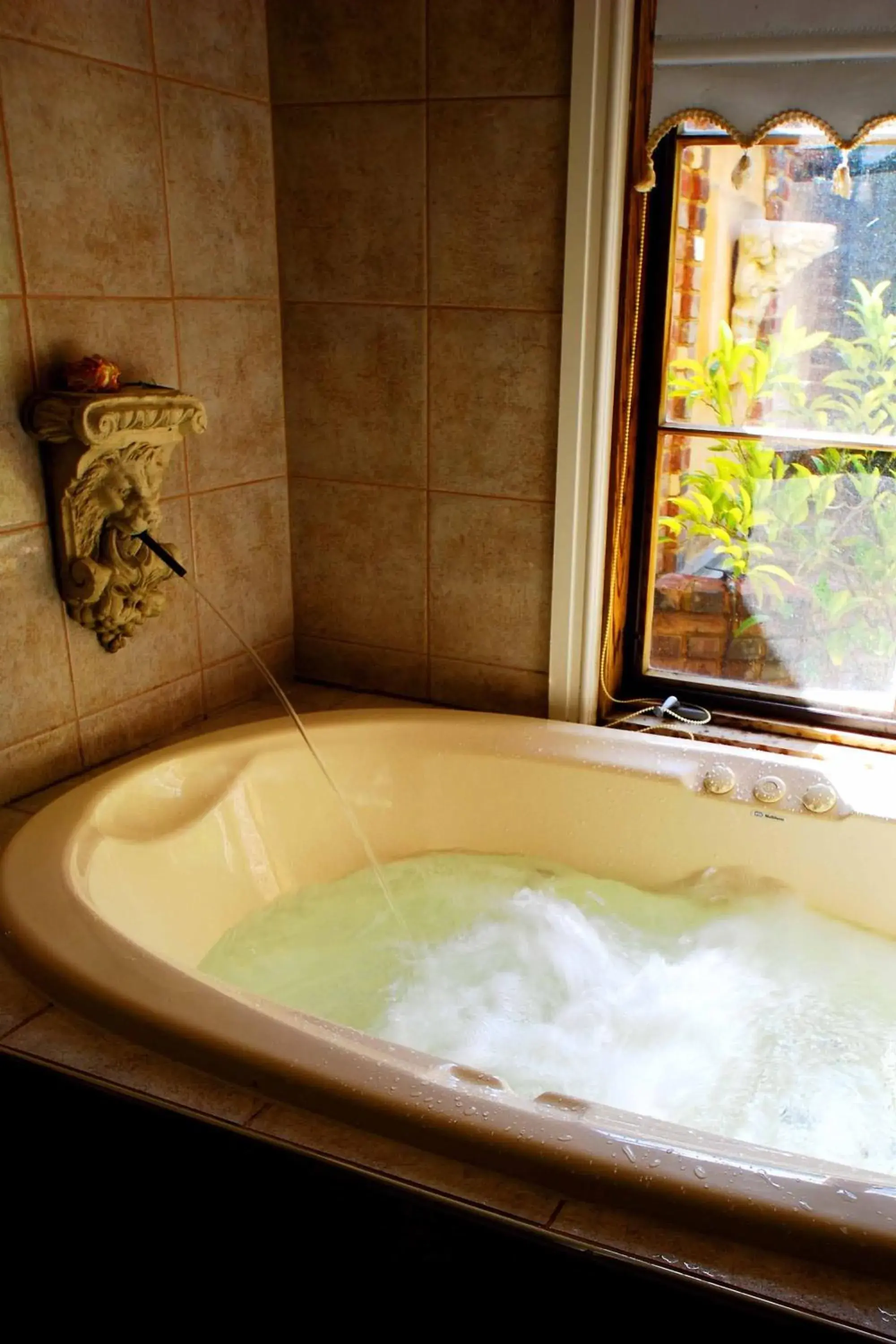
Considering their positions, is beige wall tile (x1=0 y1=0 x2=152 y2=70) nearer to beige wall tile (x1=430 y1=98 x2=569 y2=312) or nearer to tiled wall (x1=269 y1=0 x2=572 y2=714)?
tiled wall (x1=269 y1=0 x2=572 y2=714)

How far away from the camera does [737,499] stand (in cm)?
222

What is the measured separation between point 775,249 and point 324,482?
1.01 m

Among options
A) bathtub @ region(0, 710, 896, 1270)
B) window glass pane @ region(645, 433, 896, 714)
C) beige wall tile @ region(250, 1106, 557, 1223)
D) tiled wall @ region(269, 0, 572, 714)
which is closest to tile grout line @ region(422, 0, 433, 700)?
tiled wall @ region(269, 0, 572, 714)

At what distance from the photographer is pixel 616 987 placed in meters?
1.84

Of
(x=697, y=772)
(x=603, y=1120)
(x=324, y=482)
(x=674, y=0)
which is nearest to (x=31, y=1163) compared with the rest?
(x=603, y=1120)

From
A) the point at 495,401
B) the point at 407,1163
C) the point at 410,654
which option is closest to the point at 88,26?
the point at 495,401

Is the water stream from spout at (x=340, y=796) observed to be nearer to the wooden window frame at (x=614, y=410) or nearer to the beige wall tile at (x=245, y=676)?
the beige wall tile at (x=245, y=676)

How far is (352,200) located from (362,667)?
96cm

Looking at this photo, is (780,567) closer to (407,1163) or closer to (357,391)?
(357,391)

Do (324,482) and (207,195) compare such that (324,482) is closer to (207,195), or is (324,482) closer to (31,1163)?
(207,195)

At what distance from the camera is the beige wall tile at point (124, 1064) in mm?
1217

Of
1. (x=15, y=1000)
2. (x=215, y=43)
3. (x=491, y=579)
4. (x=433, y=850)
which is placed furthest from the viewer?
(x=491, y=579)

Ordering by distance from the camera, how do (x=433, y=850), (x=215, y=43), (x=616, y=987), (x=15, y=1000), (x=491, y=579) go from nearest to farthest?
(x=15, y=1000) → (x=616, y=987) → (x=215, y=43) → (x=433, y=850) → (x=491, y=579)

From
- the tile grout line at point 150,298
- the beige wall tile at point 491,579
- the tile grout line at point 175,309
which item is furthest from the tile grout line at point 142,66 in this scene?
the beige wall tile at point 491,579
